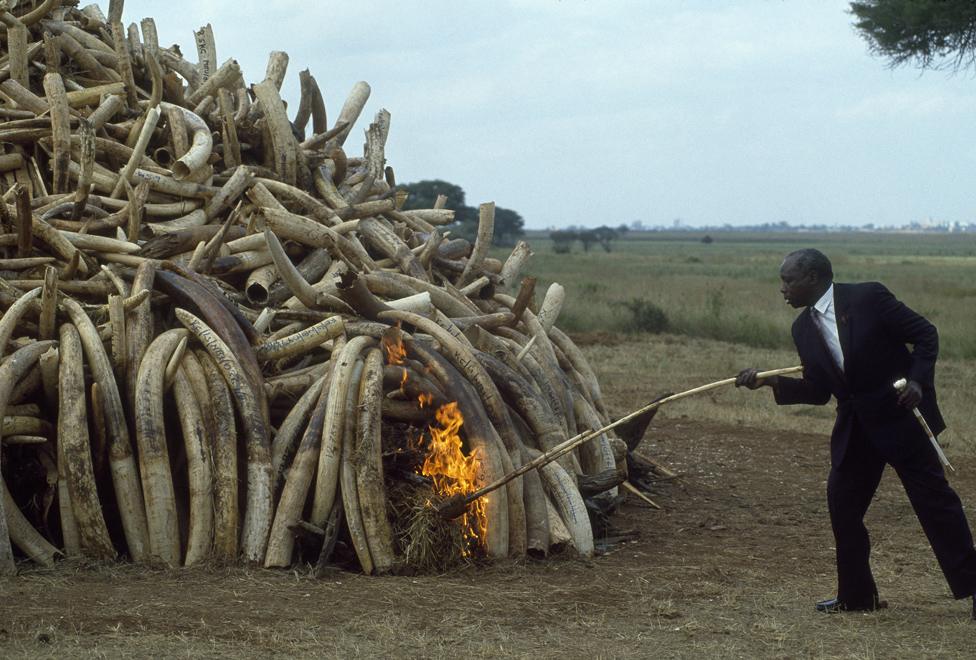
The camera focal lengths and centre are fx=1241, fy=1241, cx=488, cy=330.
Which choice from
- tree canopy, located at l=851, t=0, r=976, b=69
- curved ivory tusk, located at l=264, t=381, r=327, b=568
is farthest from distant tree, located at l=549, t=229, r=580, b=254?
curved ivory tusk, located at l=264, t=381, r=327, b=568

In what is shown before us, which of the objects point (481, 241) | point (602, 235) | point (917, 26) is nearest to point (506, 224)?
point (602, 235)

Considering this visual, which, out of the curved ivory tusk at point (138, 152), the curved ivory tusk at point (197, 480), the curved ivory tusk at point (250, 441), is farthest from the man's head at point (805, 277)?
the curved ivory tusk at point (138, 152)

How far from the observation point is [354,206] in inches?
313

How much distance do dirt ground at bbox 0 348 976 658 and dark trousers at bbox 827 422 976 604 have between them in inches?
6.1

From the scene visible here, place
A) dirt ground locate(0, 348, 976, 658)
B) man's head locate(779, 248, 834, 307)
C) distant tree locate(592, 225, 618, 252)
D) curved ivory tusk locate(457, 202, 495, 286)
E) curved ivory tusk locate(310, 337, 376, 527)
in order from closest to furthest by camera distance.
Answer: dirt ground locate(0, 348, 976, 658) < man's head locate(779, 248, 834, 307) < curved ivory tusk locate(310, 337, 376, 527) < curved ivory tusk locate(457, 202, 495, 286) < distant tree locate(592, 225, 618, 252)

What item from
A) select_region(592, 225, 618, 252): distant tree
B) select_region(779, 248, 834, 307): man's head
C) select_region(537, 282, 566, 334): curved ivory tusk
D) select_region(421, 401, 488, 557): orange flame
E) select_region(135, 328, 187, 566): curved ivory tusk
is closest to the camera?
select_region(779, 248, 834, 307): man's head

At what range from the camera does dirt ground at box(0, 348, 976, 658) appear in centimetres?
445

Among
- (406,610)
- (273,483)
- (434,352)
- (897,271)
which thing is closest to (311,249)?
(434,352)

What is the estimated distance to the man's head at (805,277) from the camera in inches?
198

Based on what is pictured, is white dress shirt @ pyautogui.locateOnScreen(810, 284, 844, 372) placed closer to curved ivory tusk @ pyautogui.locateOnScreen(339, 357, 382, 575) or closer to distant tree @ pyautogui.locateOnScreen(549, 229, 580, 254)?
curved ivory tusk @ pyautogui.locateOnScreen(339, 357, 382, 575)

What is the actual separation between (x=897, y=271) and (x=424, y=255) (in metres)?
37.9

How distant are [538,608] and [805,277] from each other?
5.67ft

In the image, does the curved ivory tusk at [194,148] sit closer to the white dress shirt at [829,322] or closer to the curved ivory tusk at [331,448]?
the curved ivory tusk at [331,448]

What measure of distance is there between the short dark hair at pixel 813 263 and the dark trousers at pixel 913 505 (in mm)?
655
